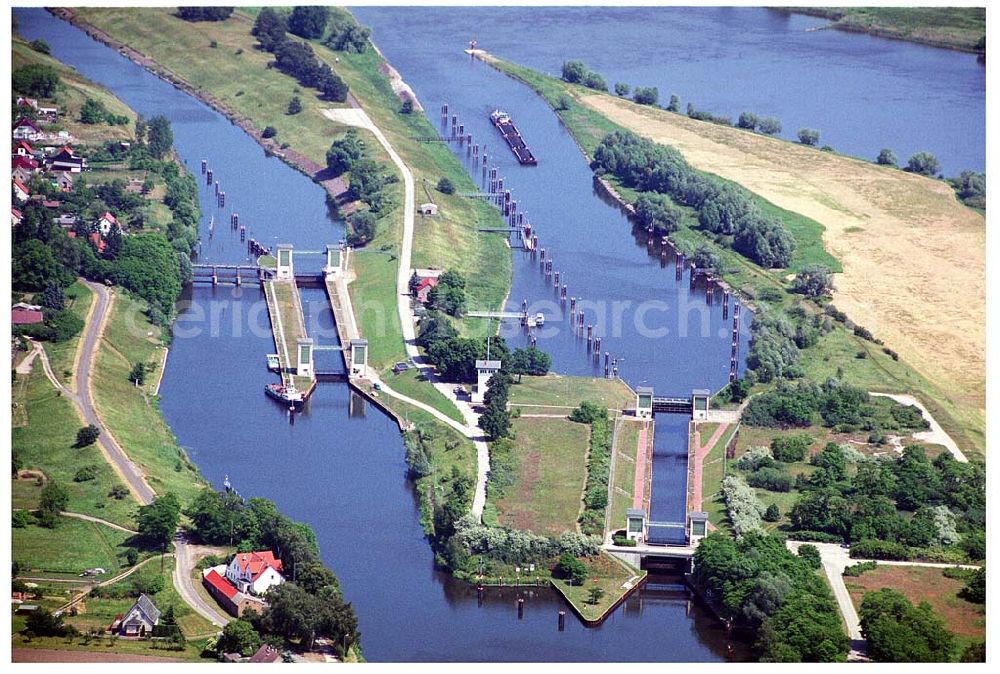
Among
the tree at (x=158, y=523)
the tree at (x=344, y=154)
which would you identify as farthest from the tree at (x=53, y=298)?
the tree at (x=344, y=154)

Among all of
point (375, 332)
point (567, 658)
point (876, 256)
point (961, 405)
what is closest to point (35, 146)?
point (375, 332)

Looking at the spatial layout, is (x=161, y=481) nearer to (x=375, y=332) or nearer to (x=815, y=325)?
(x=375, y=332)

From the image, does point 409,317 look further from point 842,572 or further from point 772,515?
point 842,572

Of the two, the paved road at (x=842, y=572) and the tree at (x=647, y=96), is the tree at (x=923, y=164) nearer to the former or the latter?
the tree at (x=647, y=96)

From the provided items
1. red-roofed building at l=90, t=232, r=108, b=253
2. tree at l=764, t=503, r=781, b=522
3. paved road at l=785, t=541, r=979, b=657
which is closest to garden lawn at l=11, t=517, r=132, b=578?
tree at l=764, t=503, r=781, b=522

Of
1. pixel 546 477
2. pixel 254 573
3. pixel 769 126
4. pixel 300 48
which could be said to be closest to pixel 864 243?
pixel 769 126

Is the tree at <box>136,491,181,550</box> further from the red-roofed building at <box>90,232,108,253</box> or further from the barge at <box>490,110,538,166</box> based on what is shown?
the barge at <box>490,110,538,166</box>
